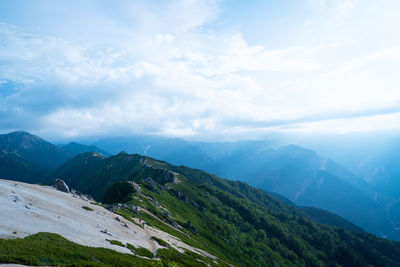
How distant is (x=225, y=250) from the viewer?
13275cm

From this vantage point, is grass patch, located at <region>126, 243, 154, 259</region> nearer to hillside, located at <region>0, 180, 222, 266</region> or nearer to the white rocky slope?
hillside, located at <region>0, 180, 222, 266</region>

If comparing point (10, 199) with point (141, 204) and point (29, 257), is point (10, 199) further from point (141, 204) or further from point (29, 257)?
point (141, 204)

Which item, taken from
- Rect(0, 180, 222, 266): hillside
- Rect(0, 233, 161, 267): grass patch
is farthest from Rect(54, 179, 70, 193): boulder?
Rect(0, 233, 161, 267): grass patch

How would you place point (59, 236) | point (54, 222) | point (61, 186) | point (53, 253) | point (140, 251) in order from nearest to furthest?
point (53, 253)
point (59, 236)
point (54, 222)
point (140, 251)
point (61, 186)

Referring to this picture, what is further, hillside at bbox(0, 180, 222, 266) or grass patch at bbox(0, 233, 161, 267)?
hillside at bbox(0, 180, 222, 266)

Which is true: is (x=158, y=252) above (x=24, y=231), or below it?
below

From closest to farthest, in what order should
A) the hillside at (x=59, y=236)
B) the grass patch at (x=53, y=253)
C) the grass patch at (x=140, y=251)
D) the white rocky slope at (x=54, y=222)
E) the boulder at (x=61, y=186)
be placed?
the grass patch at (x=53, y=253)
the hillside at (x=59, y=236)
the white rocky slope at (x=54, y=222)
the grass patch at (x=140, y=251)
the boulder at (x=61, y=186)

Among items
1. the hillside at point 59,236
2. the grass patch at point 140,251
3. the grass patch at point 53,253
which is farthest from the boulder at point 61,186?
the grass patch at point 53,253

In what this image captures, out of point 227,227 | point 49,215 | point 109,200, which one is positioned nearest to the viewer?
point 49,215

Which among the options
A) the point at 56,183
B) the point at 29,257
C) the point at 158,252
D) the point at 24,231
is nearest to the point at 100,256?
the point at 29,257

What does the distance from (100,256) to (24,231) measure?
13.7 metres

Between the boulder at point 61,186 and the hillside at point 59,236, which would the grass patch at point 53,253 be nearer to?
the hillside at point 59,236

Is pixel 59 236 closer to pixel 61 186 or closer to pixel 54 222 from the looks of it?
pixel 54 222

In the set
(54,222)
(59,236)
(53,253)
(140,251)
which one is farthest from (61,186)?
(53,253)
